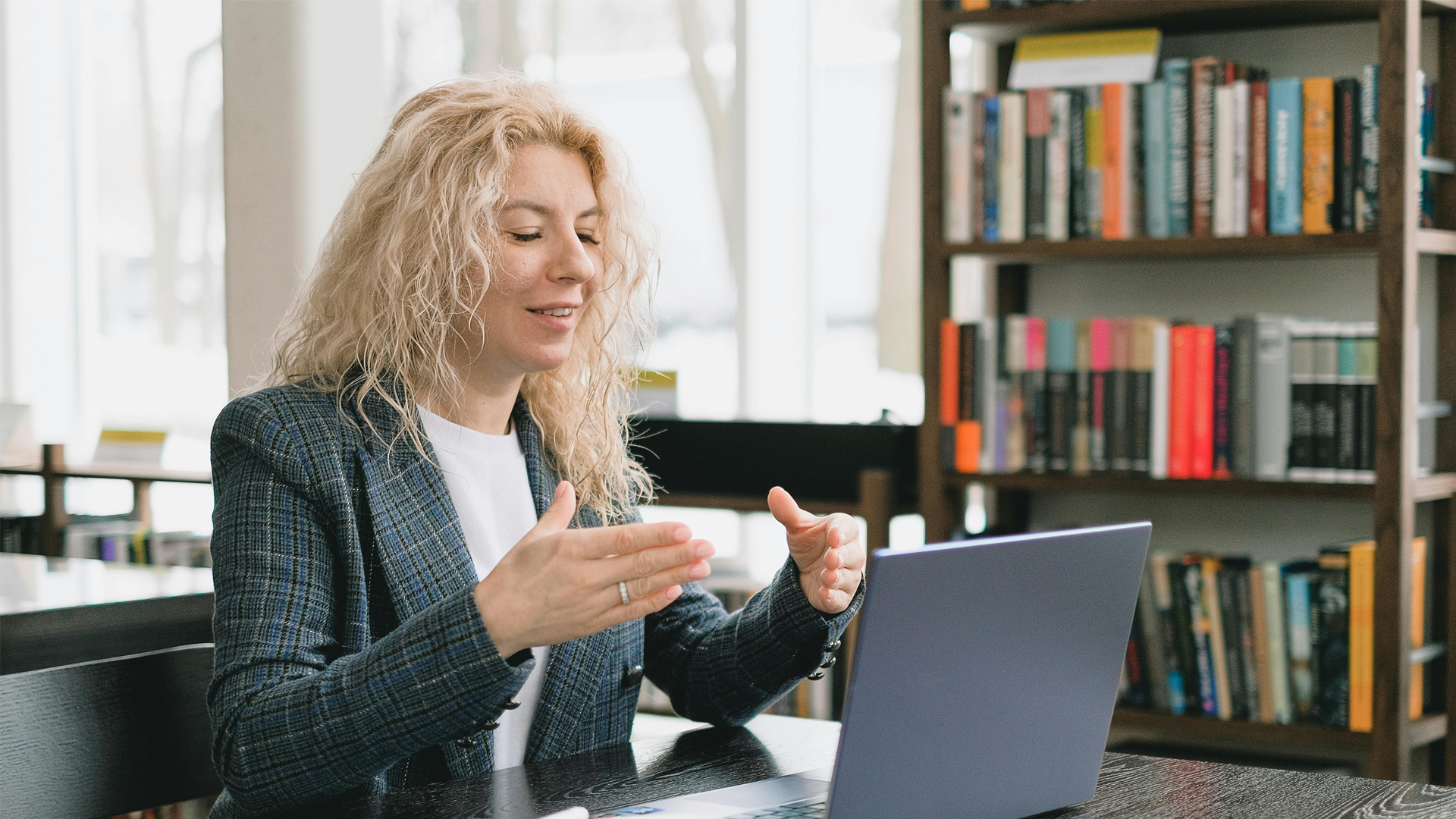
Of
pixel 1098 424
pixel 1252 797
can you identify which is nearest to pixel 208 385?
pixel 1098 424

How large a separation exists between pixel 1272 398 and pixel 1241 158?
1.31 feet

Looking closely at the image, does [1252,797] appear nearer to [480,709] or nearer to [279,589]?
[480,709]

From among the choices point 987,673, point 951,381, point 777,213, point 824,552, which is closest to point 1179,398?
point 951,381

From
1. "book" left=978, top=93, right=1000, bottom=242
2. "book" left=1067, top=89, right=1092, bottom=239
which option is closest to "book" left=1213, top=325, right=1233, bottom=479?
"book" left=1067, top=89, right=1092, bottom=239

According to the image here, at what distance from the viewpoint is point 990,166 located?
261 centimetres

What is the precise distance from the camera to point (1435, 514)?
98.8 inches

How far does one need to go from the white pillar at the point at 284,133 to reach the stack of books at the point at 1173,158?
133 centimetres

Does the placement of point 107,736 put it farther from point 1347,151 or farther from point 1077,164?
point 1347,151

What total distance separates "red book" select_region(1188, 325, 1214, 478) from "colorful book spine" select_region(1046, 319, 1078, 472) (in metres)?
0.20

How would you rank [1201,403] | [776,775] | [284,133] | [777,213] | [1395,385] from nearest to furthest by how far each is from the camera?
[776,775] → [1395,385] → [1201,403] → [284,133] → [777,213]

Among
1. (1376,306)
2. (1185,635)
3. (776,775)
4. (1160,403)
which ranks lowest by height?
(1185,635)

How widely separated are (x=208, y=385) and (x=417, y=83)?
1397 millimetres

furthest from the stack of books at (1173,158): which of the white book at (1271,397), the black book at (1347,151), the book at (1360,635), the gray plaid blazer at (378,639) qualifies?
the gray plaid blazer at (378,639)

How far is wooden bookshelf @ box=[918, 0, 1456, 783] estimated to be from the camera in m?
2.24
